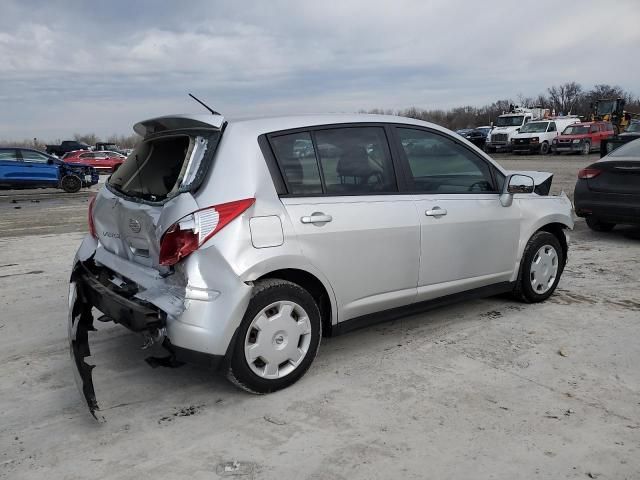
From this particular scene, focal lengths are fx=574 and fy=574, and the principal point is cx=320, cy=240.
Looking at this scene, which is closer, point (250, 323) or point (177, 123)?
point (250, 323)

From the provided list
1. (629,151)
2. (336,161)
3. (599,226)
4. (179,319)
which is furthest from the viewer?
(599,226)

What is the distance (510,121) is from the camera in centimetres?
3675

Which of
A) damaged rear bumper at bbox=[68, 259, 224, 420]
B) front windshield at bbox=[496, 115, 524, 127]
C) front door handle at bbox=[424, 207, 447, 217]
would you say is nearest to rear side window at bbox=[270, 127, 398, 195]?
front door handle at bbox=[424, 207, 447, 217]

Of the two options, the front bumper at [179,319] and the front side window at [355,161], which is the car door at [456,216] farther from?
the front bumper at [179,319]

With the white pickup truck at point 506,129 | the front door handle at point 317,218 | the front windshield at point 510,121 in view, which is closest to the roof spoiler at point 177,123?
the front door handle at point 317,218

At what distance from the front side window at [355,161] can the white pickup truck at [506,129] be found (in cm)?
3238

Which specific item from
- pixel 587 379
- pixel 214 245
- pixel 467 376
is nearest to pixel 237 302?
pixel 214 245

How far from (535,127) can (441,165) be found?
3200 cm

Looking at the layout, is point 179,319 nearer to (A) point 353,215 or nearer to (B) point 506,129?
(A) point 353,215

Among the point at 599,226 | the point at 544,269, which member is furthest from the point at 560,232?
the point at 599,226

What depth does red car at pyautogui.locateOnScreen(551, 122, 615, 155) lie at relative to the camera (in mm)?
30000

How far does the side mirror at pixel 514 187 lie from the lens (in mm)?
4730

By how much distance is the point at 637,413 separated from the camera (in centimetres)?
323

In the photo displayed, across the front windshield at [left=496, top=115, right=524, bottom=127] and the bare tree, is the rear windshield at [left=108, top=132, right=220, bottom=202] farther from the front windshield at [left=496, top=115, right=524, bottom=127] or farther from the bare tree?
the bare tree
